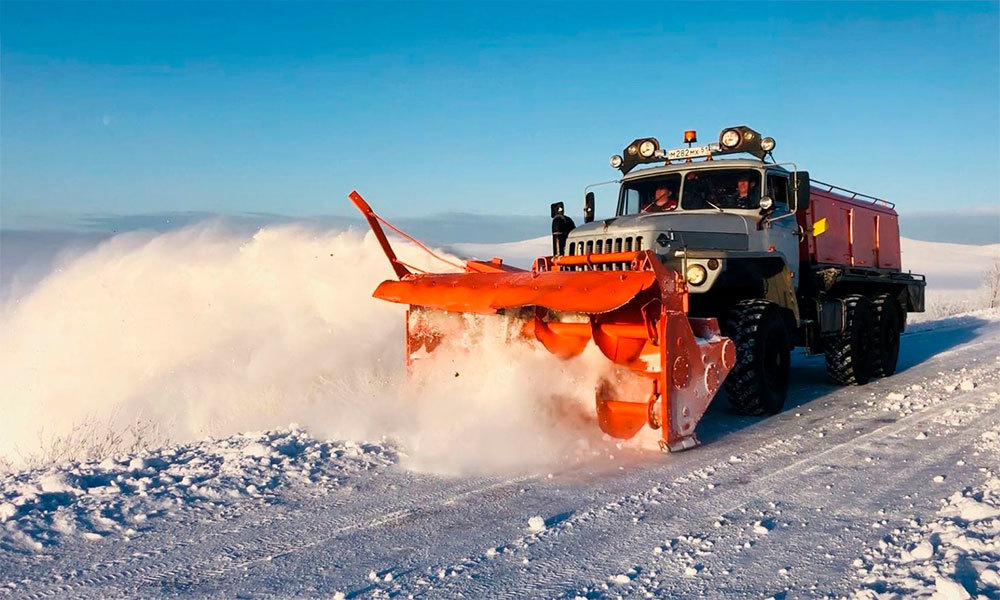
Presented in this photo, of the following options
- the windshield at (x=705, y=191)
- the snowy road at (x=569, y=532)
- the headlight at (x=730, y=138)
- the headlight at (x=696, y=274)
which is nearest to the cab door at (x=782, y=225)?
the windshield at (x=705, y=191)

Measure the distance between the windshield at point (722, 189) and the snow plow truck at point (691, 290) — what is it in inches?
0.6

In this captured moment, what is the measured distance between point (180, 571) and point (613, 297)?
3446 mm

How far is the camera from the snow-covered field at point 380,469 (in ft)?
11.7

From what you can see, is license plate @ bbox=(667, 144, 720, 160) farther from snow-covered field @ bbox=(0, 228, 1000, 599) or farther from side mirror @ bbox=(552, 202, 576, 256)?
snow-covered field @ bbox=(0, 228, 1000, 599)

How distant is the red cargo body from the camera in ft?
31.7

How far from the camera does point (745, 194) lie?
8.56m

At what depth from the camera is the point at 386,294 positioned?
24.1 ft

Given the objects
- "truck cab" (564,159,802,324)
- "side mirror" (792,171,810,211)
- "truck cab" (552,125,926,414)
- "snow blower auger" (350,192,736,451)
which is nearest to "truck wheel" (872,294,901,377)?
"truck cab" (552,125,926,414)

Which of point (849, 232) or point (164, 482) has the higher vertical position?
point (849, 232)

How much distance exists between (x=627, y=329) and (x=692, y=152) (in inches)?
145

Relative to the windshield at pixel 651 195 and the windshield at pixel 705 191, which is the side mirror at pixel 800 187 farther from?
the windshield at pixel 651 195

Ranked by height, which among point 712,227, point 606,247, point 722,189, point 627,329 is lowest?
point 627,329

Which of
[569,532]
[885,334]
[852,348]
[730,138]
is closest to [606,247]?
[730,138]

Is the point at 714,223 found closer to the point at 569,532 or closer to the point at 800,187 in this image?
the point at 800,187
